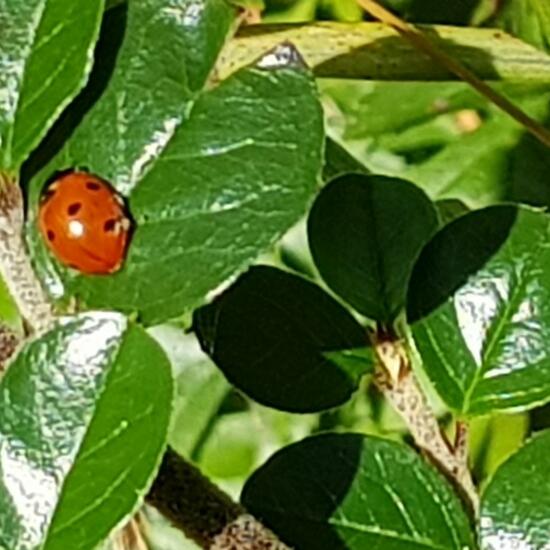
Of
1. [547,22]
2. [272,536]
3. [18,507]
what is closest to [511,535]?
[272,536]

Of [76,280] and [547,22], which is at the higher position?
[76,280]

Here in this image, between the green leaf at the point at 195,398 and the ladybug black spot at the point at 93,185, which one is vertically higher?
the ladybug black spot at the point at 93,185

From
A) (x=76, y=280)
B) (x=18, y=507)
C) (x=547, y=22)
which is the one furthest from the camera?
(x=547, y=22)

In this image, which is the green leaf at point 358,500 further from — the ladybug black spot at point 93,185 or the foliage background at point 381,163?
the foliage background at point 381,163

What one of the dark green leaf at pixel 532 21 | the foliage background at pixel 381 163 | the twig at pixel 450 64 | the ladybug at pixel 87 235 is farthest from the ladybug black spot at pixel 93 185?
the foliage background at pixel 381 163

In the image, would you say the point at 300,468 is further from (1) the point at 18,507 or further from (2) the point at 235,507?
(1) the point at 18,507

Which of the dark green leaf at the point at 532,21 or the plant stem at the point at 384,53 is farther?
the dark green leaf at the point at 532,21

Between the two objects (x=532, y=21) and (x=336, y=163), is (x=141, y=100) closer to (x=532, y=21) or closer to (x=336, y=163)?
(x=336, y=163)
